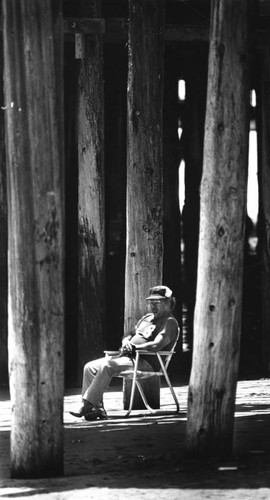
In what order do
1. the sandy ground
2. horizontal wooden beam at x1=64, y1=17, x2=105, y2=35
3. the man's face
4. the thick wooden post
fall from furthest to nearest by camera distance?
horizontal wooden beam at x1=64, y1=17, x2=105, y2=35
the man's face
the thick wooden post
the sandy ground

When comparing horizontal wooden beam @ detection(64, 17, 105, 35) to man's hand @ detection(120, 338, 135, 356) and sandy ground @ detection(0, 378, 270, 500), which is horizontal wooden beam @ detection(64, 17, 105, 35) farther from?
sandy ground @ detection(0, 378, 270, 500)

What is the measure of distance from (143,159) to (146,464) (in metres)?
3.75

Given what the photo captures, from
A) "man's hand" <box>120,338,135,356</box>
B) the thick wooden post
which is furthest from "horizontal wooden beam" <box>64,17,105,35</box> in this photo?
the thick wooden post

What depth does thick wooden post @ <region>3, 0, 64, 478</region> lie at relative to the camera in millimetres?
7297

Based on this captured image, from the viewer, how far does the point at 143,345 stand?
1071 cm

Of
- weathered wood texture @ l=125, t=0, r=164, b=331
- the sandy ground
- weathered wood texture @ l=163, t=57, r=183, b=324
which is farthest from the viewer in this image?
weathered wood texture @ l=163, t=57, r=183, b=324

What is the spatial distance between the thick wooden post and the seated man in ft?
10.8

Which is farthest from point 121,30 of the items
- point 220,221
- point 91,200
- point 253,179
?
point 253,179

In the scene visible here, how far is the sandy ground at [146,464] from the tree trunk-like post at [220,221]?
0.40m

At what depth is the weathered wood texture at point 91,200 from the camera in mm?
13086

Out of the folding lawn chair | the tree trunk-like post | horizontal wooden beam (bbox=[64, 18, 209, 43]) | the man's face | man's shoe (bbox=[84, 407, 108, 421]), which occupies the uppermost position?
horizontal wooden beam (bbox=[64, 18, 209, 43])

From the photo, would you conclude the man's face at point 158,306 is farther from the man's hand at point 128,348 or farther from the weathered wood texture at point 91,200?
the weathered wood texture at point 91,200

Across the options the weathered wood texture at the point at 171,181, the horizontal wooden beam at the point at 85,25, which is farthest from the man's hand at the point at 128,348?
the weathered wood texture at the point at 171,181

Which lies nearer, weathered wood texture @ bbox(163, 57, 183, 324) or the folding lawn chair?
the folding lawn chair
